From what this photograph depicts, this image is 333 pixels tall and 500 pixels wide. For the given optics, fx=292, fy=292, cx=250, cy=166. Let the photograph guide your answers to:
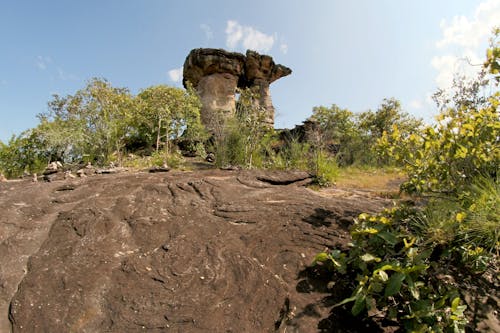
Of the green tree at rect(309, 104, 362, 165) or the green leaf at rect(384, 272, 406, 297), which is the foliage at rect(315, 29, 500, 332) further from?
the green tree at rect(309, 104, 362, 165)

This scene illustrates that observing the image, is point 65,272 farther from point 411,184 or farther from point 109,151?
point 109,151

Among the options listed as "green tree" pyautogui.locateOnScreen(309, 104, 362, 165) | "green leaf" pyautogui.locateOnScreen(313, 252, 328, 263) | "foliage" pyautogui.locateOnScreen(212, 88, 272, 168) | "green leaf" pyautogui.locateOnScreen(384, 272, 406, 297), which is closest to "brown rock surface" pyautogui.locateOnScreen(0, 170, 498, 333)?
"green leaf" pyautogui.locateOnScreen(313, 252, 328, 263)

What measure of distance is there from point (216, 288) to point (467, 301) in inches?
65.1

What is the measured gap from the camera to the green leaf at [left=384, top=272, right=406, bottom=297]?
1.65m

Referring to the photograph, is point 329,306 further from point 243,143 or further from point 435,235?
point 243,143

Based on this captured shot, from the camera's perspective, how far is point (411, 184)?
2.93 m

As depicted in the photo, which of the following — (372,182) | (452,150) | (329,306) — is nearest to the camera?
(329,306)

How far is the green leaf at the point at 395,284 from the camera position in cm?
165

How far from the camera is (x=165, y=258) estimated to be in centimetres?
246

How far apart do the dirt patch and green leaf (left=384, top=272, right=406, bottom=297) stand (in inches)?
10.7

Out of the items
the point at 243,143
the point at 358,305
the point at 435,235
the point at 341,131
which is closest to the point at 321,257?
the point at 358,305

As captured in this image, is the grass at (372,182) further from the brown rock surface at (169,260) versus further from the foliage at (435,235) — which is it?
the brown rock surface at (169,260)

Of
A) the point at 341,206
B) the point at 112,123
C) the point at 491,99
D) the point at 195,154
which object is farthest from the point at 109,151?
the point at 491,99

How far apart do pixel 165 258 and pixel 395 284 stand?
1.73 m
